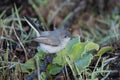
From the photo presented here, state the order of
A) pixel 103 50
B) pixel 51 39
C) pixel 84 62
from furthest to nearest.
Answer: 1. pixel 51 39
2. pixel 103 50
3. pixel 84 62

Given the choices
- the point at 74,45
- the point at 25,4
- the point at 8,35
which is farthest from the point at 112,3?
the point at 74,45

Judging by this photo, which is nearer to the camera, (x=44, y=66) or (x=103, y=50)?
(x=44, y=66)

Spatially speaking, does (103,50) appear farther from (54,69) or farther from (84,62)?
(54,69)

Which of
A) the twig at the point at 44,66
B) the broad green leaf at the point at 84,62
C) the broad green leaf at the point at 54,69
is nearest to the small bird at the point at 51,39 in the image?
the twig at the point at 44,66

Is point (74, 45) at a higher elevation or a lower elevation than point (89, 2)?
lower

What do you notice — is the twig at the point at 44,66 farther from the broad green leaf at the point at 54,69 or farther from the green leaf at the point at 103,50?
the green leaf at the point at 103,50

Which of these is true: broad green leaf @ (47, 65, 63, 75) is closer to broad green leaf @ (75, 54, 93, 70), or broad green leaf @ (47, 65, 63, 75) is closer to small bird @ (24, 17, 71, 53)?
broad green leaf @ (75, 54, 93, 70)

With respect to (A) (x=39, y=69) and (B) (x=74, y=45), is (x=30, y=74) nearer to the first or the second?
(A) (x=39, y=69)

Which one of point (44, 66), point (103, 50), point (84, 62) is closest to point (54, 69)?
point (44, 66)

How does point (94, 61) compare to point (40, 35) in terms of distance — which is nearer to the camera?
point (94, 61)
